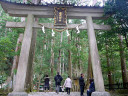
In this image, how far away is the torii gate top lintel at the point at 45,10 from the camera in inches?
266

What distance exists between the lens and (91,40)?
20.7ft

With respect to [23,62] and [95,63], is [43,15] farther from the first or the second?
[95,63]

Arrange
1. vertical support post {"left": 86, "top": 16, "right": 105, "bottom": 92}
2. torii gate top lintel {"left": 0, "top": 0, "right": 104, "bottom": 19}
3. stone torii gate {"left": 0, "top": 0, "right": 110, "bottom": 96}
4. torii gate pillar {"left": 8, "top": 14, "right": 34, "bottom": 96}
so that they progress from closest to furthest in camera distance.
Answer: torii gate pillar {"left": 8, "top": 14, "right": 34, "bottom": 96}
vertical support post {"left": 86, "top": 16, "right": 105, "bottom": 92}
stone torii gate {"left": 0, "top": 0, "right": 110, "bottom": 96}
torii gate top lintel {"left": 0, "top": 0, "right": 104, "bottom": 19}

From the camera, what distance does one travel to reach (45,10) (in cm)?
693

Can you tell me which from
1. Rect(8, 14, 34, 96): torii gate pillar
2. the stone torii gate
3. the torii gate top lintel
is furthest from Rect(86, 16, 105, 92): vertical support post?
Rect(8, 14, 34, 96): torii gate pillar

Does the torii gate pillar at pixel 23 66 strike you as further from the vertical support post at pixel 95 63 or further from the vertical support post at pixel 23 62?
the vertical support post at pixel 95 63

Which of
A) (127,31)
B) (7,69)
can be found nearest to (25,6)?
(127,31)

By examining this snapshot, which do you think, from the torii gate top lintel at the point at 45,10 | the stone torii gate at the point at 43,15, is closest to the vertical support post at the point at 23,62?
the stone torii gate at the point at 43,15

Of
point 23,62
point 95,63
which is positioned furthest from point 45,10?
point 95,63

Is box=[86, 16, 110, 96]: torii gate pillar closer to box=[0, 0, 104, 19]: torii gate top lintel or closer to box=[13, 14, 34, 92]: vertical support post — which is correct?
box=[0, 0, 104, 19]: torii gate top lintel

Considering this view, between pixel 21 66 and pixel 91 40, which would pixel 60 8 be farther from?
pixel 21 66

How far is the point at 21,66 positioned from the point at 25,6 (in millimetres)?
3720

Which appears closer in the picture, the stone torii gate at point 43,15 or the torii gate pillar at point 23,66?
the torii gate pillar at point 23,66

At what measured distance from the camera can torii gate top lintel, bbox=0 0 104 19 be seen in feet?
22.2
